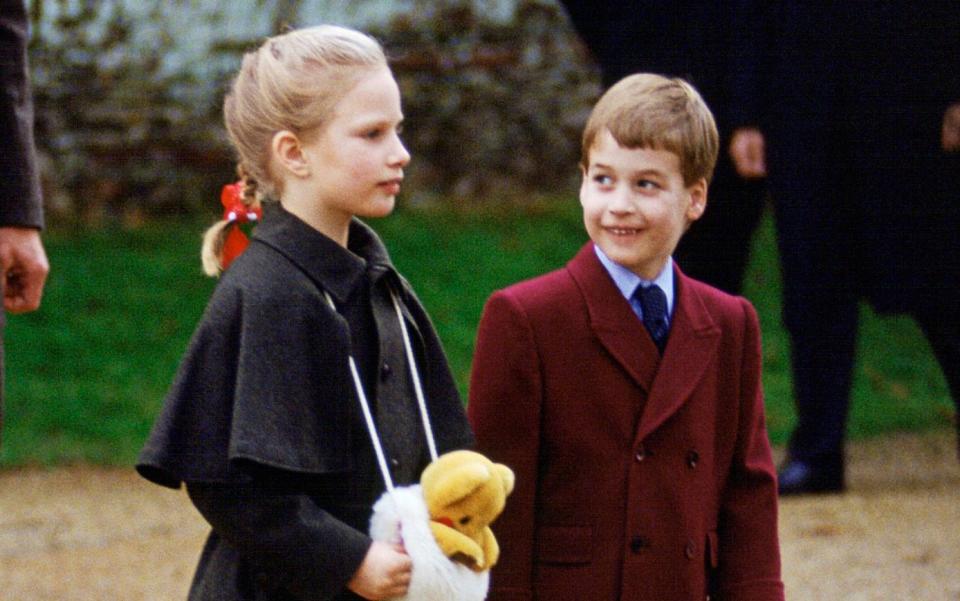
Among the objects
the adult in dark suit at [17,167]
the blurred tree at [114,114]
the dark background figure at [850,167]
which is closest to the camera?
the adult in dark suit at [17,167]

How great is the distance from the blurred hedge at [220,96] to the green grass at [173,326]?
234 millimetres

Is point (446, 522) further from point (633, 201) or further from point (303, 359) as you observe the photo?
point (633, 201)

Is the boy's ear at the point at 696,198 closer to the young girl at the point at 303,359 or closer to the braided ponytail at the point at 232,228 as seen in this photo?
the young girl at the point at 303,359

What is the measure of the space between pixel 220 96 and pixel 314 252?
261 inches

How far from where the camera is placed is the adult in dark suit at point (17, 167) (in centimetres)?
307

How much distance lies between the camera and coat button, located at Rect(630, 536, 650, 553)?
2.95 m

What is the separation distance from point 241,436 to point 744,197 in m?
3.47

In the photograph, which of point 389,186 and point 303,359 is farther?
point 389,186

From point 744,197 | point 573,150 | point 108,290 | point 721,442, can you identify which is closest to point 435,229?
point 573,150

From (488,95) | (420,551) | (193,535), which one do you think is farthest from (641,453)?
(488,95)

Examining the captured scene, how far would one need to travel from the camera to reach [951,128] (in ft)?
17.8

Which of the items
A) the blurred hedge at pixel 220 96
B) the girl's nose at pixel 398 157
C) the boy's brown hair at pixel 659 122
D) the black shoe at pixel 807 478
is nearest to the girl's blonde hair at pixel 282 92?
the girl's nose at pixel 398 157

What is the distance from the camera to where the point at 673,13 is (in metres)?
5.46

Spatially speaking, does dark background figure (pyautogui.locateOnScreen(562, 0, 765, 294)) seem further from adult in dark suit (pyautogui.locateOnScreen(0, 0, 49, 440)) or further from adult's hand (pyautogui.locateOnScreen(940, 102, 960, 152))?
adult in dark suit (pyautogui.locateOnScreen(0, 0, 49, 440))
